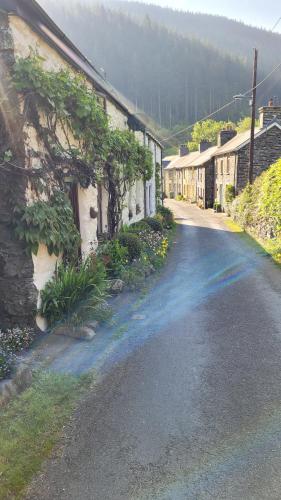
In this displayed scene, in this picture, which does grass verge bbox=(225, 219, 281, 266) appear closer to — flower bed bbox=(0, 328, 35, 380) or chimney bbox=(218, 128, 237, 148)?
flower bed bbox=(0, 328, 35, 380)

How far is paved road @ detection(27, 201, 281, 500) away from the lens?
3658 millimetres

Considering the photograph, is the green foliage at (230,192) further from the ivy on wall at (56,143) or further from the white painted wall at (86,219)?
the white painted wall at (86,219)

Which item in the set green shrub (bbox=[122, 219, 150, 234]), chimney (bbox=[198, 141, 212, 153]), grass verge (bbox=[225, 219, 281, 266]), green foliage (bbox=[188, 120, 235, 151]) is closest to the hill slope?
green foliage (bbox=[188, 120, 235, 151])

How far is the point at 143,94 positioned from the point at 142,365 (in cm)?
12984

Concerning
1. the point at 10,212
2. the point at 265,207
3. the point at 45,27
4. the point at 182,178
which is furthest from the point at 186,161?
the point at 10,212

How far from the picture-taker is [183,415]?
15.4ft

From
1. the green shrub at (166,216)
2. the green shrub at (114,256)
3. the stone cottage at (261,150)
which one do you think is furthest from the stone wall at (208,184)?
the green shrub at (114,256)

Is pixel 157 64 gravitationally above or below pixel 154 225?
above

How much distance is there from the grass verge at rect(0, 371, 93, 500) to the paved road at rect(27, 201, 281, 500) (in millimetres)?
177

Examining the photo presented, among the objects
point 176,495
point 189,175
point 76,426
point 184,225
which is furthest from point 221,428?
point 189,175

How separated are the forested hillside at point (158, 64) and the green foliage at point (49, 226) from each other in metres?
113

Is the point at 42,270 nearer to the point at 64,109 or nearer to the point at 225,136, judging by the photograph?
the point at 64,109

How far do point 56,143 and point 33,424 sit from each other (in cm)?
516

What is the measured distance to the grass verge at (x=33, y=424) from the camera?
3.76 m
